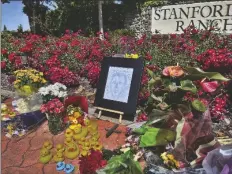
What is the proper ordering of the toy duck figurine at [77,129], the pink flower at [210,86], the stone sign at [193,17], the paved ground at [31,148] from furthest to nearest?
the stone sign at [193,17]
the toy duck figurine at [77,129]
the paved ground at [31,148]
the pink flower at [210,86]

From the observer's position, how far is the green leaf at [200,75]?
2.30m

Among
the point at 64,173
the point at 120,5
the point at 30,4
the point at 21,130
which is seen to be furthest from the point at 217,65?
the point at 30,4

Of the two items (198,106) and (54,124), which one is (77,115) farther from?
(198,106)

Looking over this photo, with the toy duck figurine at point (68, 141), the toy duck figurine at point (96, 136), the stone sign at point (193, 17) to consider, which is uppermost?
the stone sign at point (193, 17)

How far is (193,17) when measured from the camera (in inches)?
254

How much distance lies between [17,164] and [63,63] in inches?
117

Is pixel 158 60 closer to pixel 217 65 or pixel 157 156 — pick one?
pixel 217 65

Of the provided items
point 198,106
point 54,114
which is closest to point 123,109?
point 54,114

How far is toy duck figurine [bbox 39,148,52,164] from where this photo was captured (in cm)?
308

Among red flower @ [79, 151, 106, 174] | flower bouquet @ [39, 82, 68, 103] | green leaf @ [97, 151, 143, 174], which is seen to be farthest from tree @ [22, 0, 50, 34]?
green leaf @ [97, 151, 143, 174]

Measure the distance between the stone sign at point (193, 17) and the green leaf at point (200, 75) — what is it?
3968 mm

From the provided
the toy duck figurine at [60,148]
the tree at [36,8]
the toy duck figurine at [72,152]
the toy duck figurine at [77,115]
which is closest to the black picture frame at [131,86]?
the toy duck figurine at [77,115]

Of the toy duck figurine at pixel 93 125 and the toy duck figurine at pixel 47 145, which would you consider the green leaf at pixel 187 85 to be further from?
the toy duck figurine at pixel 47 145

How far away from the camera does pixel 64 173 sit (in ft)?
9.38
